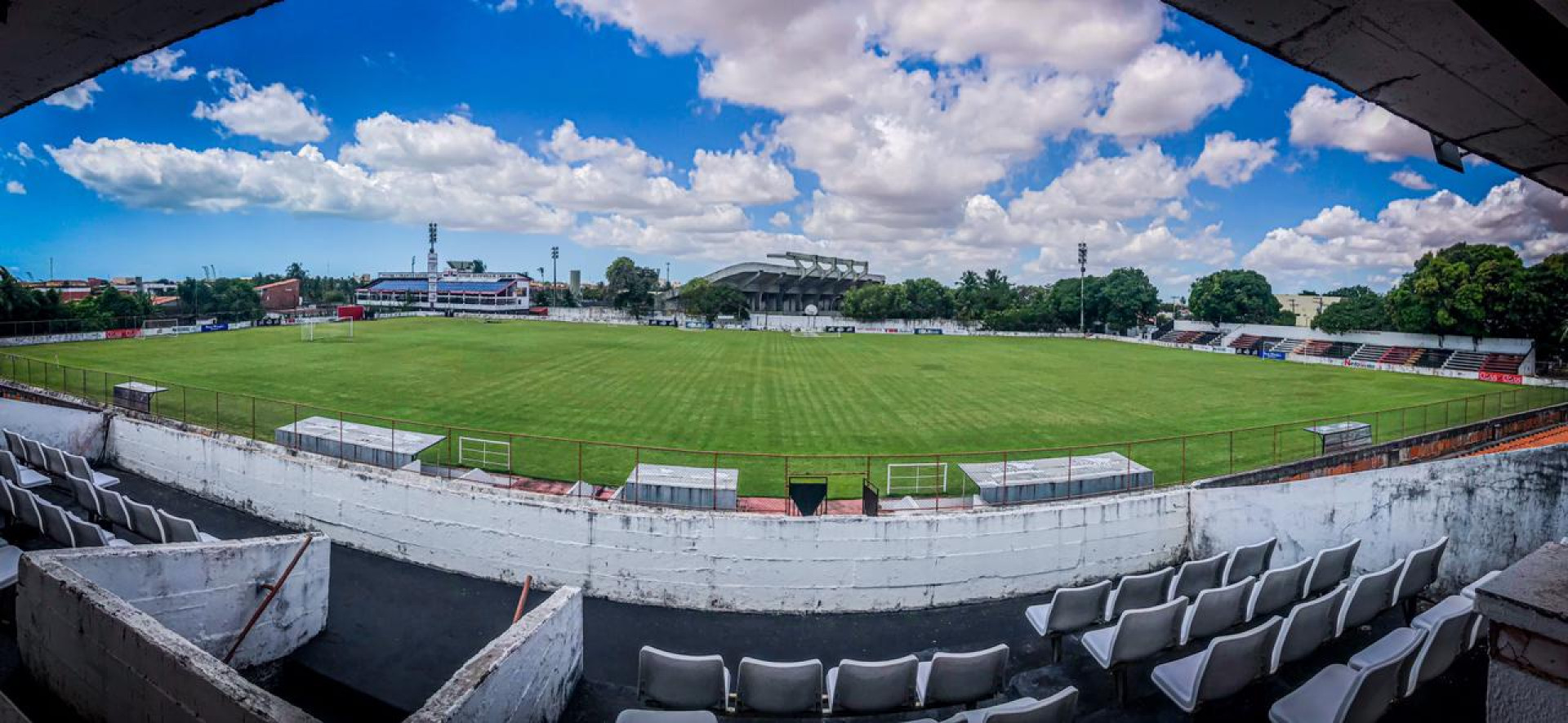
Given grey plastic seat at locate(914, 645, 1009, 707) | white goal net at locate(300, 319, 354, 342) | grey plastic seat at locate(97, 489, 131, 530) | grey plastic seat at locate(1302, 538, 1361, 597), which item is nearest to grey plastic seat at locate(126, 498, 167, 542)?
grey plastic seat at locate(97, 489, 131, 530)

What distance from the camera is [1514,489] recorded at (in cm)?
802

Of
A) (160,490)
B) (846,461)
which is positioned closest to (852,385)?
(846,461)

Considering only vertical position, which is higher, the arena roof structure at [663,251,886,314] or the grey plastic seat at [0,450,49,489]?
the arena roof structure at [663,251,886,314]

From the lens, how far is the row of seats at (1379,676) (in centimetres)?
394

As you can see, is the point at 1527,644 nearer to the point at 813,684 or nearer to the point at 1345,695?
the point at 1345,695

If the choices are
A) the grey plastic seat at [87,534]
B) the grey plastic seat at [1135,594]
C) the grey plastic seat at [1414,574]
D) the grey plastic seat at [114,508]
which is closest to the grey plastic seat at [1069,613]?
the grey plastic seat at [1135,594]

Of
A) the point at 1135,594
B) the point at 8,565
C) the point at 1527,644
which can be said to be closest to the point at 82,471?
the point at 8,565

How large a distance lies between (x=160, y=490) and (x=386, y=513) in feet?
15.5

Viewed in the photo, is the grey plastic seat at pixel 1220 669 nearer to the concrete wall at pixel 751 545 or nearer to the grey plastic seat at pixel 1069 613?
the grey plastic seat at pixel 1069 613

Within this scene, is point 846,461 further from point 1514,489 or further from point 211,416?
point 211,416

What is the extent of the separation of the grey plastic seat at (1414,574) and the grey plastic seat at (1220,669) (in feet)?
7.07

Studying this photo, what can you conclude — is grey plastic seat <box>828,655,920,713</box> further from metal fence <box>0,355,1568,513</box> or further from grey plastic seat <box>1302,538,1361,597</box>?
metal fence <box>0,355,1568,513</box>

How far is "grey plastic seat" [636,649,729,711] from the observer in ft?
15.8

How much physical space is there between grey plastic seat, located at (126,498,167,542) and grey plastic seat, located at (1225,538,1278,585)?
427 inches
